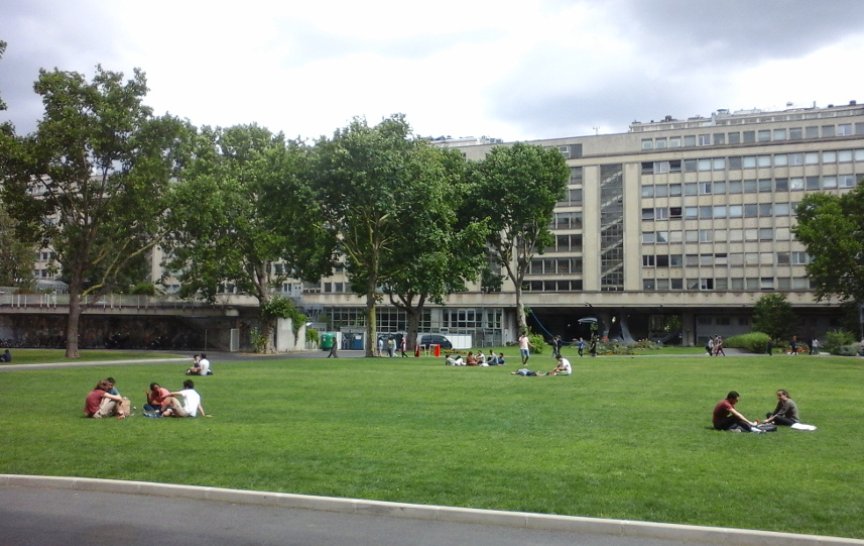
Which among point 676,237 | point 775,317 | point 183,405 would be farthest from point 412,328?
point 183,405

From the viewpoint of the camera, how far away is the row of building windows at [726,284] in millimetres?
84000

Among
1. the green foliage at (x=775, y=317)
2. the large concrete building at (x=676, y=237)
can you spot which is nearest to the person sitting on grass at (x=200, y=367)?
the large concrete building at (x=676, y=237)

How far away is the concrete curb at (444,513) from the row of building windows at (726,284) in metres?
82.2

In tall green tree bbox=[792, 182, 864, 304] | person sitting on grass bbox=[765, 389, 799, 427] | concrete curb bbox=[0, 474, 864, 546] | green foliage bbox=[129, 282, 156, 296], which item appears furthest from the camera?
green foliage bbox=[129, 282, 156, 296]

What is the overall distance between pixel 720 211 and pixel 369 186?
184ft

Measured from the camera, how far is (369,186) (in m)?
44.6

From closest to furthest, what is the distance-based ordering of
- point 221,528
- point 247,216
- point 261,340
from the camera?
point 221,528 < point 247,216 < point 261,340

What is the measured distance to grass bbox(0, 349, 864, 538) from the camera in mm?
9227

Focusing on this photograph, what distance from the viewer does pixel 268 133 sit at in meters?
60.2

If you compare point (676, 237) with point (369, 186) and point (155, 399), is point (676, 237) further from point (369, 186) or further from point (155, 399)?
point (155, 399)

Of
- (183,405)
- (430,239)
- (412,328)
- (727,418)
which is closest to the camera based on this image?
(727,418)

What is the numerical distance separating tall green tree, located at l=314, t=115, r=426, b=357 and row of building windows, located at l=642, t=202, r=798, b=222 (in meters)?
48.0

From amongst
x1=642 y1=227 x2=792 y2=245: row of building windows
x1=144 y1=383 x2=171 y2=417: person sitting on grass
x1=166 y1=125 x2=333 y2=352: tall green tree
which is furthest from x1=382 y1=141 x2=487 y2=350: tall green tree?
x1=642 y1=227 x2=792 y2=245: row of building windows

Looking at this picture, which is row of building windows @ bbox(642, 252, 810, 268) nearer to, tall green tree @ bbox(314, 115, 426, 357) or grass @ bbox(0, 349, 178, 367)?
tall green tree @ bbox(314, 115, 426, 357)
